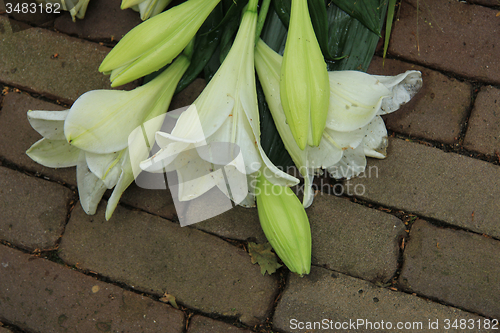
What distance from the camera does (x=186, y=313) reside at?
1.12 m

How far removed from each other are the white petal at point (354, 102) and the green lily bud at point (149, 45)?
40cm

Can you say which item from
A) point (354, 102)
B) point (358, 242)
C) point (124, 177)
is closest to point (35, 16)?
point (124, 177)

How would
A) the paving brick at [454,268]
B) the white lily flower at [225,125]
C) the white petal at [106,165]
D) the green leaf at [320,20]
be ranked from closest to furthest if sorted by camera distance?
the white lily flower at [225,125] → the white petal at [106,165] → the green leaf at [320,20] → the paving brick at [454,268]

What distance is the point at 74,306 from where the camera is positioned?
112 centimetres

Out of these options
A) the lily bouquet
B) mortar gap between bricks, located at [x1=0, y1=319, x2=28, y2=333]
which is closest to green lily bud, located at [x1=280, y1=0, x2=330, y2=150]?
the lily bouquet

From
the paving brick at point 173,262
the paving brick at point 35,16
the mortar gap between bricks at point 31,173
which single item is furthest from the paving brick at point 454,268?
the paving brick at point 35,16

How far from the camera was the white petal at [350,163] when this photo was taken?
928 millimetres

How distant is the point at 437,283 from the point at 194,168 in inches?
35.2

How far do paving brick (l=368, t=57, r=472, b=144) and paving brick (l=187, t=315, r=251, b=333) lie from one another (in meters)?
0.85

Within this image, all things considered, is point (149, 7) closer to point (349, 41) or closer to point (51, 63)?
point (51, 63)

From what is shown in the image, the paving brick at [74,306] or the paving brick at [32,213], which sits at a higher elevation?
the paving brick at [32,213]

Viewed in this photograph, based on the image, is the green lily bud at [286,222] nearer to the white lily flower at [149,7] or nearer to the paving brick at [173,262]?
the paving brick at [173,262]

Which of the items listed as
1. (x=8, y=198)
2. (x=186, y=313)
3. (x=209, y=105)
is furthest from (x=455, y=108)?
(x=8, y=198)

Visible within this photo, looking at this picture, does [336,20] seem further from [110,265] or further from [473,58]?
[110,265]
